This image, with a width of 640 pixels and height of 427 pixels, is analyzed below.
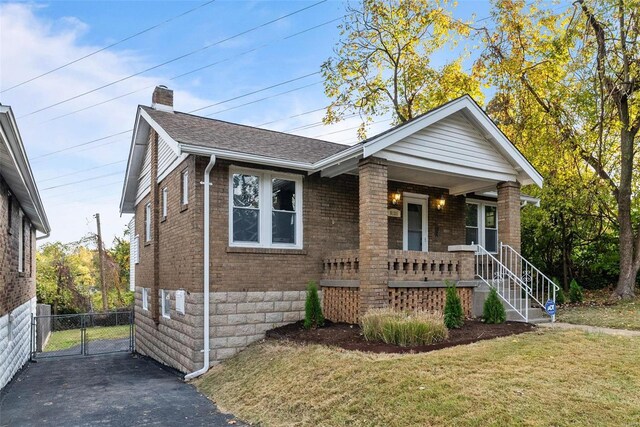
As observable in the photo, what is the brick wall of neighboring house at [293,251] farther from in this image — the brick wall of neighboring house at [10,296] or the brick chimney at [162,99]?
the brick chimney at [162,99]

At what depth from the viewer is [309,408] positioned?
6.35 metres

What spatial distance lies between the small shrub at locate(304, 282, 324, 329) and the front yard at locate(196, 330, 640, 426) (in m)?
1.58

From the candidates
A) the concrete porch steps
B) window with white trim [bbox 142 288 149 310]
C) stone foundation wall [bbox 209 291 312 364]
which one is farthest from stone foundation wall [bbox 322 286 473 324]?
window with white trim [bbox 142 288 149 310]

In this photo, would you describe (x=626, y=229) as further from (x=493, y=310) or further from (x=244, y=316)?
(x=244, y=316)

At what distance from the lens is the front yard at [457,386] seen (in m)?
Answer: 5.09

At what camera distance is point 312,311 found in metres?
10.1

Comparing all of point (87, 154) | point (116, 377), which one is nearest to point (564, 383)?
point (116, 377)

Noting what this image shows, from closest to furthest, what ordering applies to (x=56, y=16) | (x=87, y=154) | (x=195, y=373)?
(x=195, y=373)
(x=56, y=16)
(x=87, y=154)

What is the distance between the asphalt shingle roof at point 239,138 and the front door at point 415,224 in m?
2.63

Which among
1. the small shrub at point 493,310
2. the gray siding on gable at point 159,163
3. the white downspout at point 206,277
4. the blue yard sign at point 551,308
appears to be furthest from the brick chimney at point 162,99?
the blue yard sign at point 551,308

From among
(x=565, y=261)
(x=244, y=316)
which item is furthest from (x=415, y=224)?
(x=565, y=261)

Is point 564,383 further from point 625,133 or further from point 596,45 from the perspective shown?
point 596,45

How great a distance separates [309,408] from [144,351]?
1059 centimetres

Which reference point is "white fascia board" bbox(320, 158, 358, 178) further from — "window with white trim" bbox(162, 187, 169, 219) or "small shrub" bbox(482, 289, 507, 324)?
"window with white trim" bbox(162, 187, 169, 219)
